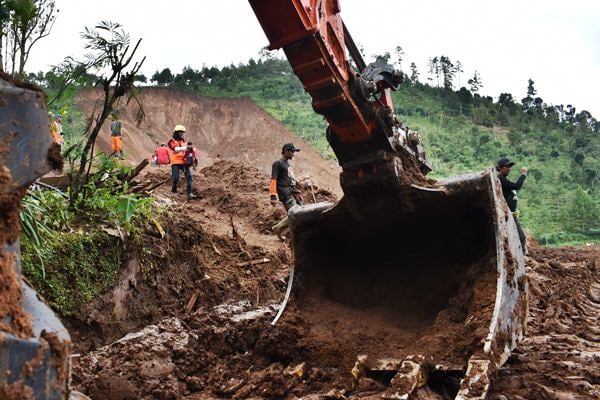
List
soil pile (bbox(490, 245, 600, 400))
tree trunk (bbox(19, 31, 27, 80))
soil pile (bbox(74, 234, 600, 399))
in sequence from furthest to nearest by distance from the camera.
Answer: tree trunk (bbox(19, 31, 27, 80)) → soil pile (bbox(74, 234, 600, 399)) → soil pile (bbox(490, 245, 600, 400))

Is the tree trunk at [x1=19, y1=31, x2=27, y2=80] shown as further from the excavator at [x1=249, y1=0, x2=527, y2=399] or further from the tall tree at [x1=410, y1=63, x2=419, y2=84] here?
the tall tree at [x1=410, y1=63, x2=419, y2=84]

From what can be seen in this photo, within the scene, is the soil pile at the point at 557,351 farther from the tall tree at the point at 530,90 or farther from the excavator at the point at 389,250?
the tall tree at the point at 530,90

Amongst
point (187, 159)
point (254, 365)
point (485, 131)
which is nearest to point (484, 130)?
point (485, 131)

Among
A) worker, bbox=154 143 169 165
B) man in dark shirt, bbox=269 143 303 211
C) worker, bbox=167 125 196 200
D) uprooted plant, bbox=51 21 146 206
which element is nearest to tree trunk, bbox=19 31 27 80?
uprooted plant, bbox=51 21 146 206

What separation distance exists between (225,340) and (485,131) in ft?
154

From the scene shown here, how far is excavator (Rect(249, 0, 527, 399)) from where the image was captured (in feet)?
11.9

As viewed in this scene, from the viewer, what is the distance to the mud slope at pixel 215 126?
32281 mm

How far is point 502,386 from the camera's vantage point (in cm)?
353

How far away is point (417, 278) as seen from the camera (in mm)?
4707

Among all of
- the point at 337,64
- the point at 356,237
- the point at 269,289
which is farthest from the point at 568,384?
the point at 269,289

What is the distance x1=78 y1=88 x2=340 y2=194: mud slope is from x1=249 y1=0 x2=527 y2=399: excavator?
25254 millimetres

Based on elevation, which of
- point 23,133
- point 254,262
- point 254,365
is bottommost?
point 254,365

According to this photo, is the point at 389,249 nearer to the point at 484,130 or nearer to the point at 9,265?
the point at 9,265

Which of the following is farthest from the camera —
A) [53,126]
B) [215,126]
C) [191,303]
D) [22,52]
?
[215,126]
